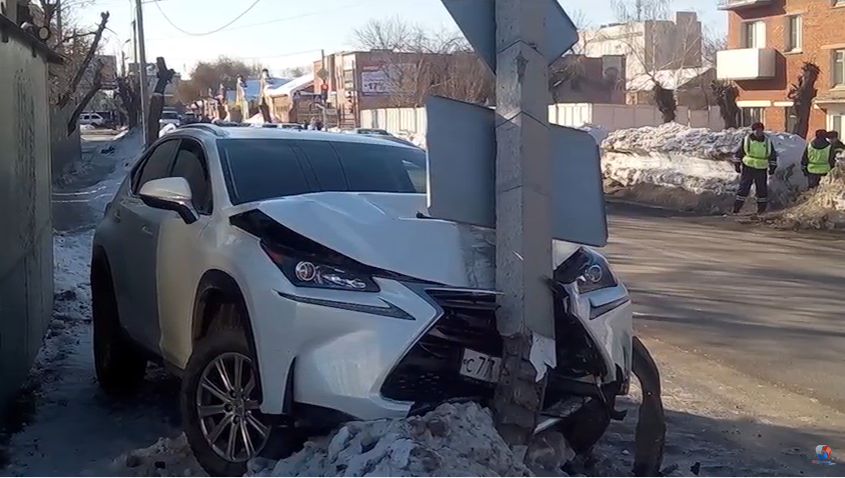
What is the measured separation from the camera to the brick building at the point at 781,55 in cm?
4306

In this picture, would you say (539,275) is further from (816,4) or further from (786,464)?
(816,4)

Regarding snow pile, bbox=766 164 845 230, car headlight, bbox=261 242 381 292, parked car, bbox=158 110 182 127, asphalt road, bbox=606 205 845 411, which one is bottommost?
asphalt road, bbox=606 205 845 411

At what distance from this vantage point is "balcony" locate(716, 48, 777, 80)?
Result: 46.0m

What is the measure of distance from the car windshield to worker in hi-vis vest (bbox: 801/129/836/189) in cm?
1509

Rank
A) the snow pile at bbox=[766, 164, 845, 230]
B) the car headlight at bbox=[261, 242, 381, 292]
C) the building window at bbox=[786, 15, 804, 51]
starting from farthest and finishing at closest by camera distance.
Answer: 1. the building window at bbox=[786, 15, 804, 51]
2. the snow pile at bbox=[766, 164, 845, 230]
3. the car headlight at bbox=[261, 242, 381, 292]

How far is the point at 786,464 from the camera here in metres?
5.41

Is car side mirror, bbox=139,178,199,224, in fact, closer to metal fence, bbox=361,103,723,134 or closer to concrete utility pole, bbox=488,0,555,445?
concrete utility pole, bbox=488,0,555,445

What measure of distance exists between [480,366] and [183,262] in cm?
189

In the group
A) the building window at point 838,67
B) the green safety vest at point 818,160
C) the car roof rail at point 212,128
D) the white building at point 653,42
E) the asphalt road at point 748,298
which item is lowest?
the asphalt road at point 748,298

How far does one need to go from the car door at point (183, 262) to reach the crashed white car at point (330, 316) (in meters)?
0.02

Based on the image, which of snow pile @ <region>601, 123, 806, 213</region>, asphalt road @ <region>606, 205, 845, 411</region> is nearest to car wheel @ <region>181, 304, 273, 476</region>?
asphalt road @ <region>606, 205, 845, 411</region>

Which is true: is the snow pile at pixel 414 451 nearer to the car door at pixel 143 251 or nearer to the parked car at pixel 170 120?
the car door at pixel 143 251

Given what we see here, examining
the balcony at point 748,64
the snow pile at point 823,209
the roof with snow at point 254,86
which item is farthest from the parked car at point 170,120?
the roof with snow at point 254,86

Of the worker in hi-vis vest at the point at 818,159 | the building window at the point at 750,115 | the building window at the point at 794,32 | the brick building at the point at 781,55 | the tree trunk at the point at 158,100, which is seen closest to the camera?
the worker in hi-vis vest at the point at 818,159
